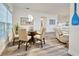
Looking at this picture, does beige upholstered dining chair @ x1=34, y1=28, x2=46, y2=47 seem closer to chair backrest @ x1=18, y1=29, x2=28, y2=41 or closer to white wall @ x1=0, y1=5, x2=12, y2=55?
chair backrest @ x1=18, y1=29, x2=28, y2=41

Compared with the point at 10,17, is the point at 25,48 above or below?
below

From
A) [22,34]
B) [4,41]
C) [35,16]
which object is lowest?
[4,41]

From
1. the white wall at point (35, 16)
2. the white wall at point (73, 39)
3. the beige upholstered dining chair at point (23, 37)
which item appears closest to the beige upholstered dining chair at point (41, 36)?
the white wall at point (35, 16)

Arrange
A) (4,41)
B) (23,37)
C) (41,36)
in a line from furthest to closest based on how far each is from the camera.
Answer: (41,36) < (23,37) < (4,41)

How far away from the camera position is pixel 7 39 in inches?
110

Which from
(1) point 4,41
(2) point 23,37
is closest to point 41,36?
(2) point 23,37

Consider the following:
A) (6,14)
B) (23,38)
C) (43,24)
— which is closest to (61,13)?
(43,24)

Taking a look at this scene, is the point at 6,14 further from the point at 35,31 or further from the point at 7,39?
the point at 35,31

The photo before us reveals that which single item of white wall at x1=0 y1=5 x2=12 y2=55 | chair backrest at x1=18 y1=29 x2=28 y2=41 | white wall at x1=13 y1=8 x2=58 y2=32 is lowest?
white wall at x1=0 y1=5 x2=12 y2=55

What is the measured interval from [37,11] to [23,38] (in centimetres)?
70

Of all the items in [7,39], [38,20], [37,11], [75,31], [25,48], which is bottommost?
[25,48]

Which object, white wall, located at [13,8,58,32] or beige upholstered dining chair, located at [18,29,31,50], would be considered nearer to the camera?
white wall, located at [13,8,58,32]

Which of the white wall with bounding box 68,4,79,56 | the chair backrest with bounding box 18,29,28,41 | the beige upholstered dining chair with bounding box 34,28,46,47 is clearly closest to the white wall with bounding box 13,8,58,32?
the beige upholstered dining chair with bounding box 34,28,46,47

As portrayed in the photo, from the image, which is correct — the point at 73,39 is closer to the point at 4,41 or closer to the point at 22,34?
the point at 22,34
